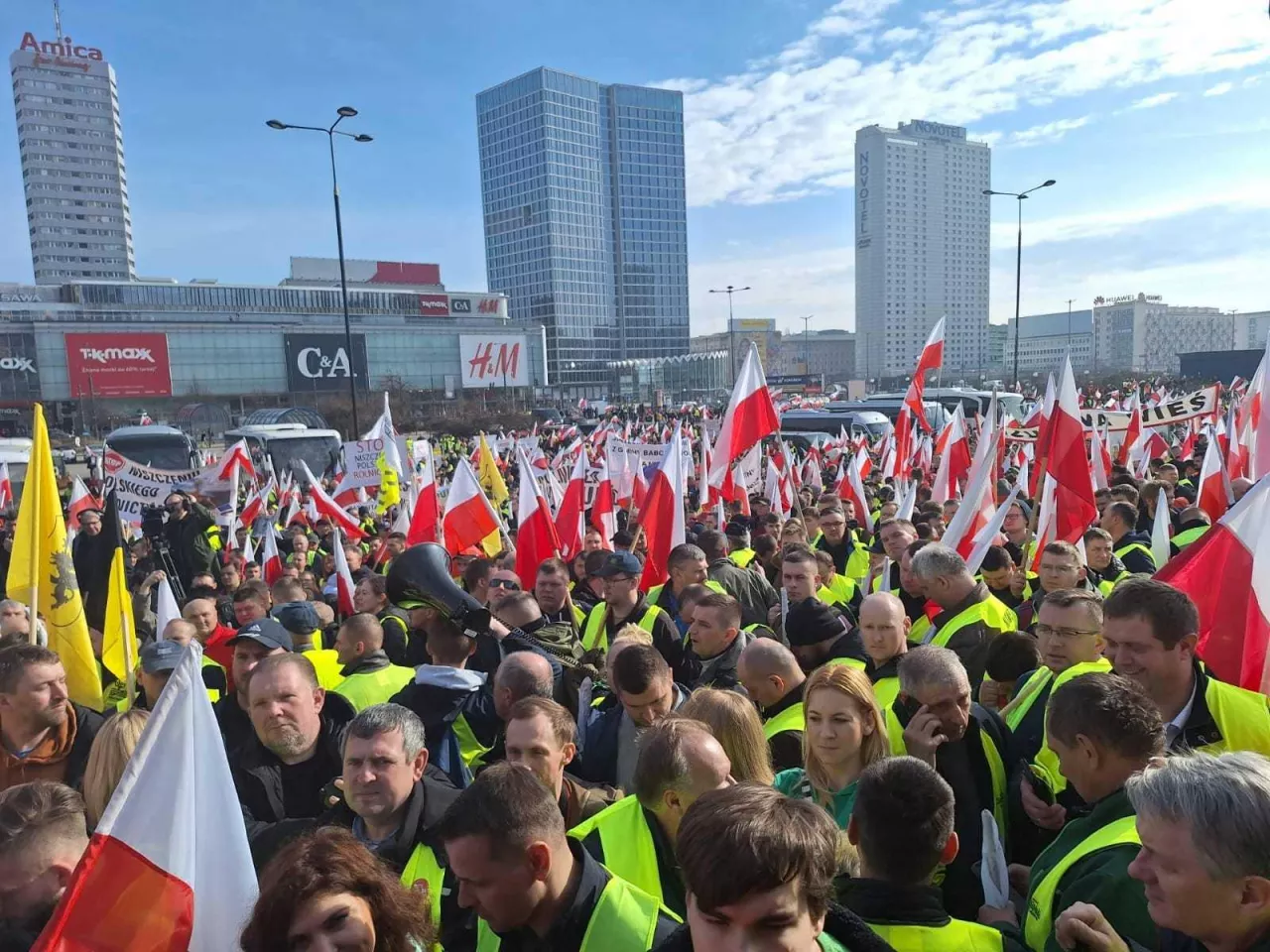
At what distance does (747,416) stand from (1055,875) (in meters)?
6.38

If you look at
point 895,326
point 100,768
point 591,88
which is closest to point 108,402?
point 100,768

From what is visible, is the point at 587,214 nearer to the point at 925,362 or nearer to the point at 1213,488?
the point at 925,362

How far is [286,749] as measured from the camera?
3.33 m

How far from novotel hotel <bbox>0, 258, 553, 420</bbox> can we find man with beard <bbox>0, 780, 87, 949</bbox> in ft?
203

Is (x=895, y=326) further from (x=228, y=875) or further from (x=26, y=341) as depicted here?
(x=228, y=875)

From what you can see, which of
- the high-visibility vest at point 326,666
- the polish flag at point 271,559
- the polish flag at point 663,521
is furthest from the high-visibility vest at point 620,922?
the polish flag at point 271,559

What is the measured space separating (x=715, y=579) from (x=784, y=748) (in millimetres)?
3100

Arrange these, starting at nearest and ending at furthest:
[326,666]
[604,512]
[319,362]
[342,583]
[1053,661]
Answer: [1053,661] → [326,666] → [342,583] → [604,512] → [319,362]

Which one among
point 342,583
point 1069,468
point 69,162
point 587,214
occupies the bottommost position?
point 342,583

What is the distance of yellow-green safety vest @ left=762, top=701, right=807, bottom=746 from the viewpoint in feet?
11.1

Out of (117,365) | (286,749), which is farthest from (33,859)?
(117,365)

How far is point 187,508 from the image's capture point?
10.9m

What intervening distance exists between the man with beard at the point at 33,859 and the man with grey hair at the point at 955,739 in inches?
101

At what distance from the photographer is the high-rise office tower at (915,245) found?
126812mm
